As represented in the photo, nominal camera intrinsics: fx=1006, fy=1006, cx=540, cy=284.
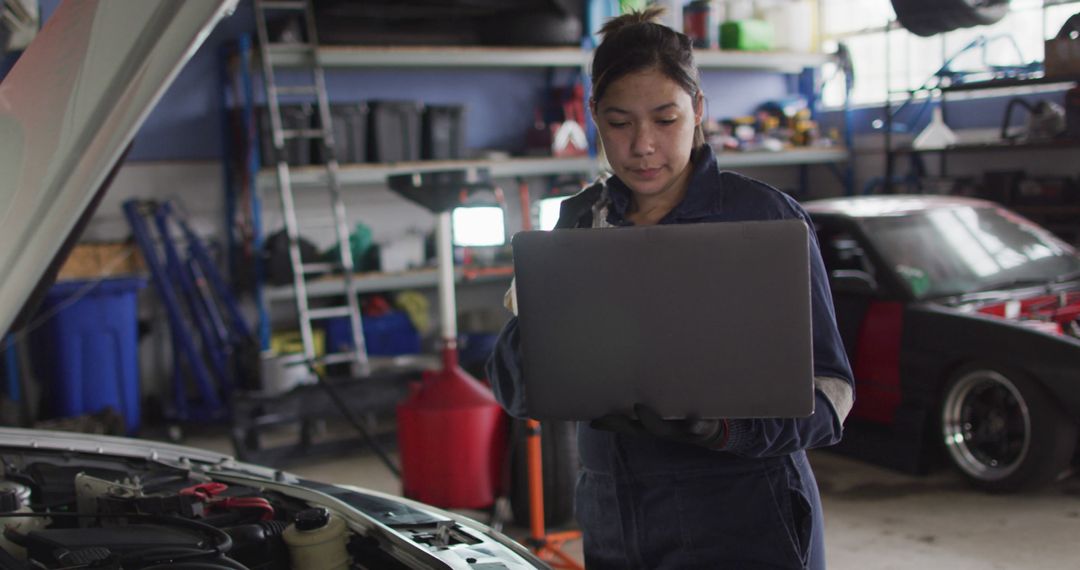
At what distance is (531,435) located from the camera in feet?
12.1

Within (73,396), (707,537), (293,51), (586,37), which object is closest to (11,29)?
(707,537)

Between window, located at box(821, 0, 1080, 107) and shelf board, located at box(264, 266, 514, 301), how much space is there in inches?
146

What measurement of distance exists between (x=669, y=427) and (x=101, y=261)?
5366 mm

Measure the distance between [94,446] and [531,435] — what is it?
1814 millimetres

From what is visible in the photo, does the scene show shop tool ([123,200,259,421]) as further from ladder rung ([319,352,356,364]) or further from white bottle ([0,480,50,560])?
white bottle ([0,480,50,560])

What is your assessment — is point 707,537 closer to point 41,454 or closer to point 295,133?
point 41,454

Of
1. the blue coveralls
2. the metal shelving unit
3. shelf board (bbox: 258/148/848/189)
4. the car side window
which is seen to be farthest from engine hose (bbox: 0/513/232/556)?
the metal shelving unit

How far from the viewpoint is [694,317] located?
1.31 meters

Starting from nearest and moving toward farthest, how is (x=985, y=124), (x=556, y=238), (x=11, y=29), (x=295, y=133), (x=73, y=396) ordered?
(x=556, y=238) < (x=11, y=29) < (x=73, y=396) < (x=295, y=133) < (x=985, y=124)

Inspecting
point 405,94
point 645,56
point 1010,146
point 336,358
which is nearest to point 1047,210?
point 1010,146

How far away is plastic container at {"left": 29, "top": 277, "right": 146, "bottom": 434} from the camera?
551cm

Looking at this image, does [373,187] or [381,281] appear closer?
[381,281]

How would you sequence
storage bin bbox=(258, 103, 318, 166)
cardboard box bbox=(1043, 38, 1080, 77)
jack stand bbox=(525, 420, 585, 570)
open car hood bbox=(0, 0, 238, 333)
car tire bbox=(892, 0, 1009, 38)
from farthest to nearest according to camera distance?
storage bin bbox=(258, 103, 318, 166) → cardboard box bbox=(1043, 38, 1080, 77) → jack stand bbox=(525, 420, 585, 570) → car tire bbox=(892, 0, 1009, 38) → open car hood bbox=(0, 0, 238, 333)

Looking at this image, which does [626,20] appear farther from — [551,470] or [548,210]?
[548,210]
